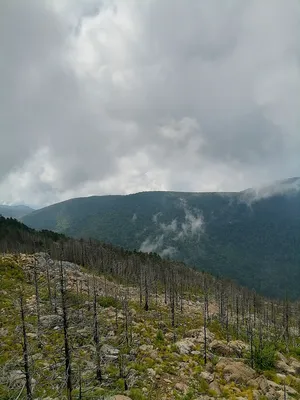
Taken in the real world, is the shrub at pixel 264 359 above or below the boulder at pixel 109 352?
below

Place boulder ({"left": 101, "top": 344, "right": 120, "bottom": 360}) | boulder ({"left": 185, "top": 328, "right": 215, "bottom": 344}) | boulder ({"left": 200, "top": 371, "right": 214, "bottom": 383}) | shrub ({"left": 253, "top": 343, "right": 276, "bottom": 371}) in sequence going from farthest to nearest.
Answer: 1. boulder ({"left": 185, "top": 328, "right": 215, "bottom": 344})
2. shrub ({"left": 253, "top": 343, "right": 276, "bottom": 371})
3. boulder ({"left": 101, "top": 344, "right": 120, "bottom": 360})
4. boulder ({"left": 200, "top": 371, "right": 214, "bottom": 383})

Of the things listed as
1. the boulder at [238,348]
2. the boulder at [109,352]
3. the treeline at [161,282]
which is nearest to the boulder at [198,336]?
the boulder at [238,348]

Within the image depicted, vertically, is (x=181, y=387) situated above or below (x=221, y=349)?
above

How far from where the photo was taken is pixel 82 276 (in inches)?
3752

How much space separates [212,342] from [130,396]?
26.3 meters

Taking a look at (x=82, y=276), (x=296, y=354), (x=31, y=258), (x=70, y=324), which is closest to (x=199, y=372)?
(x=70, y=324)

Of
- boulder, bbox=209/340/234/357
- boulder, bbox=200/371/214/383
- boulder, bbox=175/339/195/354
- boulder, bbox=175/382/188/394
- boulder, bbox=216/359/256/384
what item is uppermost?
boulder, bbox=175/382/188/394

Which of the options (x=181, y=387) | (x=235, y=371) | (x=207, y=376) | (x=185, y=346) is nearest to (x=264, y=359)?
(x=235, y=371)

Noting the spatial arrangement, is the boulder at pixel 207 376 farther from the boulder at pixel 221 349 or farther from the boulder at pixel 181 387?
the boulder at pixel 221 349

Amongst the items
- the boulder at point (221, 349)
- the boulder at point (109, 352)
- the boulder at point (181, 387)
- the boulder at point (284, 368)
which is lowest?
the boulder at point (284, 368)

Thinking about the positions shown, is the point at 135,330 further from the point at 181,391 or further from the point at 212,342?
the point at 181,391

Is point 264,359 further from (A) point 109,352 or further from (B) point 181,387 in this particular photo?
(A) point 109,352

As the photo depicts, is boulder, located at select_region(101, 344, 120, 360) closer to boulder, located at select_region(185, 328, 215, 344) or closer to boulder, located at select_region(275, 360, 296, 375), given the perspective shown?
boulder, located at select_region(185, 328, 215, 344)

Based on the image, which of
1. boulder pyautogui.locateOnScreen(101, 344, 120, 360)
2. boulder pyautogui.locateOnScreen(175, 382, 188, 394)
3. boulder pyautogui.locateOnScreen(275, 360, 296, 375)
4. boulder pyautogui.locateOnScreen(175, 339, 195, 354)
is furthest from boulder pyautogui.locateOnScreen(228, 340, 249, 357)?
boulder pyautogui.locateOnScreen(101, 344, 120, 360)
